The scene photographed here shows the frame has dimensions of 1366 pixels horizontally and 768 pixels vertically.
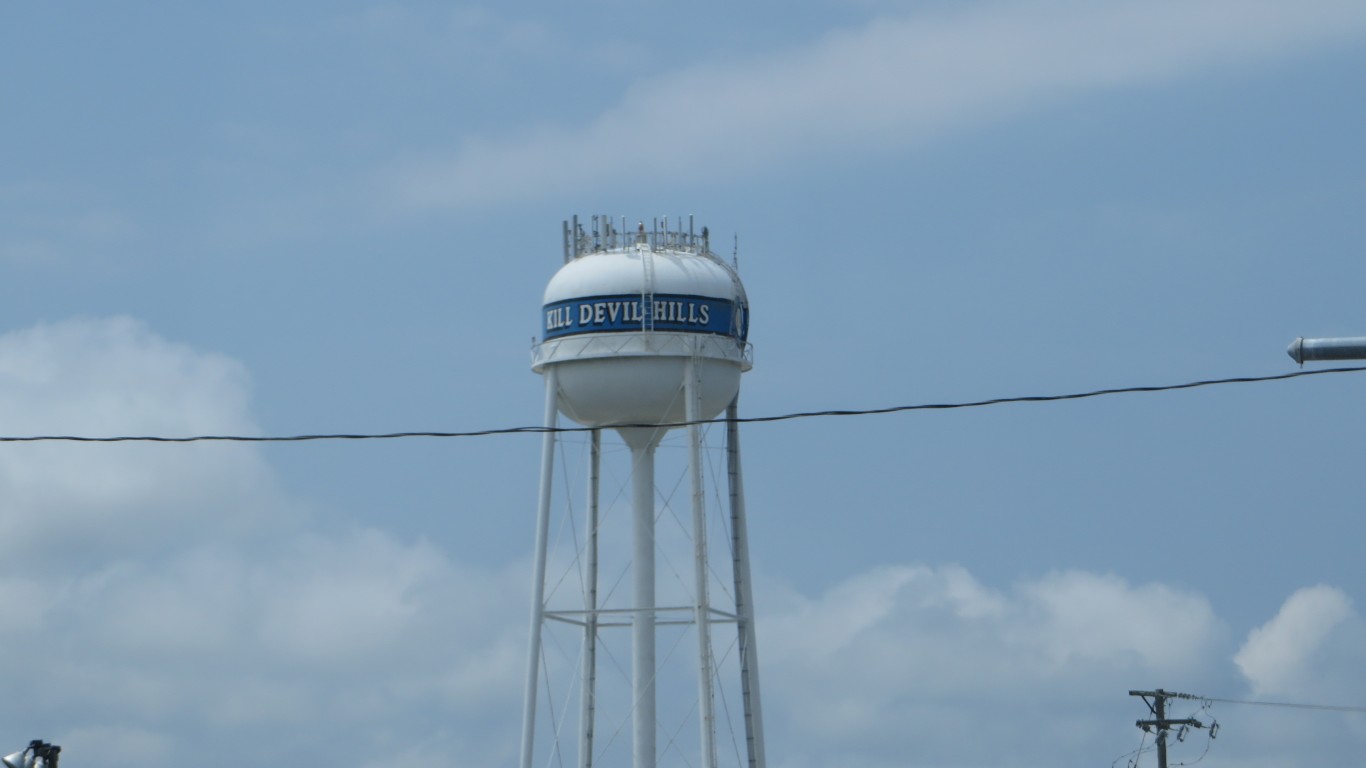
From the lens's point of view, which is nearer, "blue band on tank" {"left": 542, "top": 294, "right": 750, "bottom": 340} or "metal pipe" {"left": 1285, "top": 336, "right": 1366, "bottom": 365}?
"metal pipe" {"left": 1285, "top": 336, "right": 1366, "bottom": 365}

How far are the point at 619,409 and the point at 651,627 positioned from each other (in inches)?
181

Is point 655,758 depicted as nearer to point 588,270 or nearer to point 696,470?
point 696,470

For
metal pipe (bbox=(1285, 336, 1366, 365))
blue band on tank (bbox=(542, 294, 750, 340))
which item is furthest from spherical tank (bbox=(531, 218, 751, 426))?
metal pipe (bbox=(1285, 336, 1366, 365))

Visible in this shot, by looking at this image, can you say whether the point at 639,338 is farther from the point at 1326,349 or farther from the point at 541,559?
the point at 1326,349

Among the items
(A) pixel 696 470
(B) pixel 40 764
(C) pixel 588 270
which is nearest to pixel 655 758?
(A) pixel 696 470

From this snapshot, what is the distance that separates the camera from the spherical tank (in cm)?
4956

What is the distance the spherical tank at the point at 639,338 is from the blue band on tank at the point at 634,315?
0.02 metres

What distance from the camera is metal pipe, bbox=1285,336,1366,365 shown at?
21750mm

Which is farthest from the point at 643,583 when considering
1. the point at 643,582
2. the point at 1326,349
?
the point at 1326,349

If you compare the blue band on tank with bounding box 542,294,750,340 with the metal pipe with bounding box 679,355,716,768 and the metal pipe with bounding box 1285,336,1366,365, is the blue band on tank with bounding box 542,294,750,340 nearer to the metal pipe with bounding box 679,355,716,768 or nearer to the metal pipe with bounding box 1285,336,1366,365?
the metal pipe with bounding box 679,355,716,768

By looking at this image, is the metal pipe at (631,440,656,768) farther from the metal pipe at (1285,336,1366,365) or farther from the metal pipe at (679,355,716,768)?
the metal pipe at (1285,336,1366,365)

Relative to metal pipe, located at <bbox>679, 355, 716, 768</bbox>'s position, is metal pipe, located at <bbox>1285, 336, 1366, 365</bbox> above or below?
below

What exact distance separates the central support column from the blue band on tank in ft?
7.28

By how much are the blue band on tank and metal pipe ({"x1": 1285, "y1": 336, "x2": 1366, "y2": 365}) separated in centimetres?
2852
